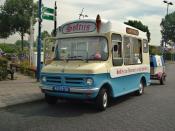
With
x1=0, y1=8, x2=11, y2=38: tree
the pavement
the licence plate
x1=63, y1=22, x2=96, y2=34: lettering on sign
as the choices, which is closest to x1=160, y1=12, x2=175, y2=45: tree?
x1=0, y1=8, x2=11, y2=38: tree

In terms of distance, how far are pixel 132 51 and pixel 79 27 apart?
102 inches

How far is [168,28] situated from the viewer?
310 ft

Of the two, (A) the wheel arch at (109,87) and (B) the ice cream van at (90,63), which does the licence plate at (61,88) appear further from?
(A) the wheel arch at (109,87)

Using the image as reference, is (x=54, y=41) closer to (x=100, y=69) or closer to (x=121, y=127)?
(x=100, y=69)

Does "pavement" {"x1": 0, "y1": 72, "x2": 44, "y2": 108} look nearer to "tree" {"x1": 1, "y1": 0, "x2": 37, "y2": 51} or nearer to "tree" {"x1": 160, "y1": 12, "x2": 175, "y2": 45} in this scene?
"tree" {"x1": 1, "y1": 0, "x2": 37, "y2": 51}

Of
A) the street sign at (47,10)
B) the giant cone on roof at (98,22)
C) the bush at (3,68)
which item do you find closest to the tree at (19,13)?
the bush at (3,68)

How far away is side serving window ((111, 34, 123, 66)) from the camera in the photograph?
11.6 m

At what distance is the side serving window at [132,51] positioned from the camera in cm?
1268

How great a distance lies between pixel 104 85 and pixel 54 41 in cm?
249

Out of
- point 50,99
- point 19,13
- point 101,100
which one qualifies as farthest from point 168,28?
point 101,100

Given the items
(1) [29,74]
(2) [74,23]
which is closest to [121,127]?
(2) [74,23]

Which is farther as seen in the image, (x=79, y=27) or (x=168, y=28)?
(x=168, y=28)

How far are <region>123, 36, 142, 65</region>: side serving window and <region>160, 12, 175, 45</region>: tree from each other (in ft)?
263

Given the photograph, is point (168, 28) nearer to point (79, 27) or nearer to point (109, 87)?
point (79, 27)
